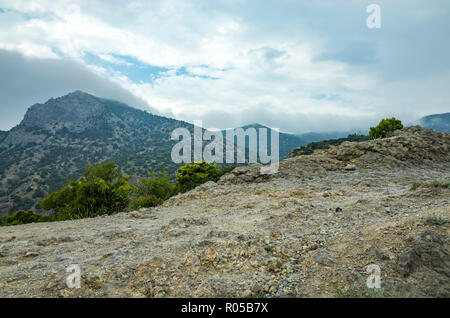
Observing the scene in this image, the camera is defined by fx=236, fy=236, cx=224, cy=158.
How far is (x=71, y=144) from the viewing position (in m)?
72.3

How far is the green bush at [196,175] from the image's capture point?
12023mm

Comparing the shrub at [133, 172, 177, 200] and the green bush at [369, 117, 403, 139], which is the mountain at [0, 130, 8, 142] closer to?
the shrub at [133, 172, 177, 200]

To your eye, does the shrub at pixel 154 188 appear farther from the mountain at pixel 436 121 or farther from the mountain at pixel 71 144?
the mountain at pixel 436 121

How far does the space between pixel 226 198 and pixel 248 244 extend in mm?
4646

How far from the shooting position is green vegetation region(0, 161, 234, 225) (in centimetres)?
931

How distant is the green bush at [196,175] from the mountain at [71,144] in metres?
29.5

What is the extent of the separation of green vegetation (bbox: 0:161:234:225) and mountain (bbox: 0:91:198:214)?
29.7 metres

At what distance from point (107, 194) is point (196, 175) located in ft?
14.1

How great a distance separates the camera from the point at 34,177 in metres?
53.2

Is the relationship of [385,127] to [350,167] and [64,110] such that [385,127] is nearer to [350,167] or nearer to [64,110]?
[350,167]

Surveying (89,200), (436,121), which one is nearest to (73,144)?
(89,200)

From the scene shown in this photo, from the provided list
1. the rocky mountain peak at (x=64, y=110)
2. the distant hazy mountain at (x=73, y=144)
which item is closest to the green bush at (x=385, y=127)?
the distant hazy mountain at (x=73, y=144)

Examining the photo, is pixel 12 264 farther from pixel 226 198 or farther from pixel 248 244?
pixel 226 198

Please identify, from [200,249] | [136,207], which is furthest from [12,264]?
[136,207]
